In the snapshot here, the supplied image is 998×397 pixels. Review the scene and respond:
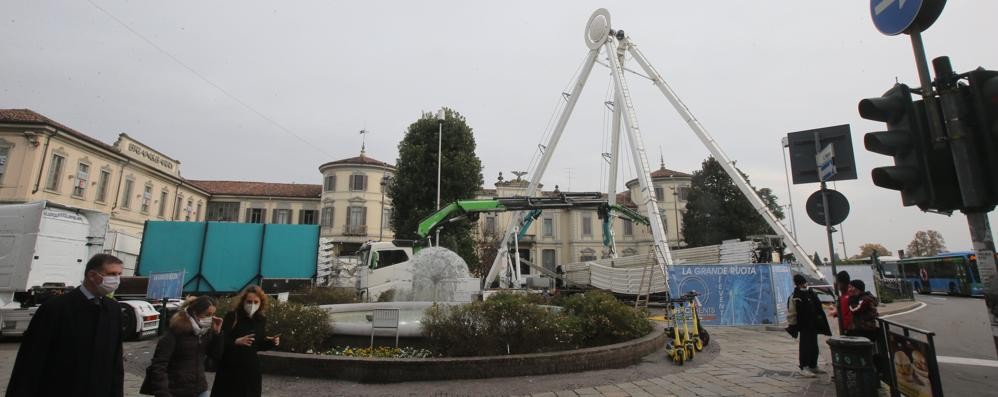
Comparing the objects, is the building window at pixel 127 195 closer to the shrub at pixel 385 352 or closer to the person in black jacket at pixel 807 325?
the shrub at pixel 385 352

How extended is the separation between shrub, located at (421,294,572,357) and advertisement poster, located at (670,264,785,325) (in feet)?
20.7

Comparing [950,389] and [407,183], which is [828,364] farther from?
[407,183]

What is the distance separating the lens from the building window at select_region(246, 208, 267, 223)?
4503 centimetres

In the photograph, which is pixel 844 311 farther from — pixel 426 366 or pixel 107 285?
pixel 107 285

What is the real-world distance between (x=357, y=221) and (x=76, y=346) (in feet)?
137

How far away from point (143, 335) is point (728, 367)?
541 inches

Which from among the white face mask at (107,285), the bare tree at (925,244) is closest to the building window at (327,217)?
the white face mask at (107,285)

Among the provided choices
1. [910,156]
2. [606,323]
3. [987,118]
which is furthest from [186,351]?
[606,323]

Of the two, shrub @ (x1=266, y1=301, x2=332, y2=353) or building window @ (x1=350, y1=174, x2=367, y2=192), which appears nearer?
shrub @ (x1=266, y1=301, x2=332, y2=353)

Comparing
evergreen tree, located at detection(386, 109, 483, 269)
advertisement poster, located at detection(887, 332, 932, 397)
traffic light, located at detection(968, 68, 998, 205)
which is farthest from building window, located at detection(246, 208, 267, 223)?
traffic light, located at detection(968, 68, 998, 205)

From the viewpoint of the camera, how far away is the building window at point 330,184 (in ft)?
144

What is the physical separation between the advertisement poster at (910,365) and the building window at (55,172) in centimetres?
3738

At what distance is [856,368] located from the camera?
494 centimetres

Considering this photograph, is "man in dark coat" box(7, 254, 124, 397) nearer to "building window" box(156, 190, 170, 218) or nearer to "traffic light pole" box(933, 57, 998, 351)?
"traffic light pole" box(933, 57, 998, 351)
